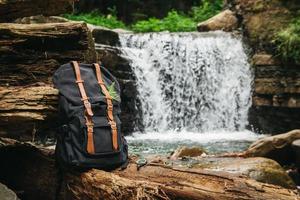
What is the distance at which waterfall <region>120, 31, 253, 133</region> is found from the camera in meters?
12.5

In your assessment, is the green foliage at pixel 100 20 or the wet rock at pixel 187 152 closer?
the wet rock at pixel 187 152

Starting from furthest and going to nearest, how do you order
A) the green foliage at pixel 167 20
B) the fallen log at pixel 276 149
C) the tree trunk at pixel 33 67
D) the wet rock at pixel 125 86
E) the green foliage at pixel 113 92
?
the green foliage at pixel 167 20, the wet rock at pixel 125 86, the fallen log at pixel 276 149, the green foliage at pixel 113 92, the tree trunk at pixel 33 67

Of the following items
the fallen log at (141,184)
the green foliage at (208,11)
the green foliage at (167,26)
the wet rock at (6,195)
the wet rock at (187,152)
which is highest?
the green foliage at (208,11)

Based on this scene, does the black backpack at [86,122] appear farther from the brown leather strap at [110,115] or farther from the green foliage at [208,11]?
the green foliage at [208,11]

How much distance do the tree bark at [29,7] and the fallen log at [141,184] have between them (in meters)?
1.10

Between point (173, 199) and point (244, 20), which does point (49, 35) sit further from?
point (244, 20)

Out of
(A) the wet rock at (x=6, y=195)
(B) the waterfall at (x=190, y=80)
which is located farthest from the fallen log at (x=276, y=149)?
(B) the waterfall at (x=190, y=80)

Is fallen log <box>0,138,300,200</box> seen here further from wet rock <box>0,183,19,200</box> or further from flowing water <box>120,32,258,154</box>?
flowing water <box>120,32,258,154</box>

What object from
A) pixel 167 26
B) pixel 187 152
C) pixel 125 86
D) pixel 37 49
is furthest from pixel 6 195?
pixel 167 26

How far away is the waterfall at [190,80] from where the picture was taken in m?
12.5

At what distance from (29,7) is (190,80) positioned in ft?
30.0

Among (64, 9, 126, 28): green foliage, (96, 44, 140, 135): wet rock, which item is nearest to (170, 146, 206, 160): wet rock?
(96, 44, 140, 135): wet rock

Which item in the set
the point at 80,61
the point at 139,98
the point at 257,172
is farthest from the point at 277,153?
the point at 139,98

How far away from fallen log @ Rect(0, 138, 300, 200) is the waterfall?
8.30 metres
